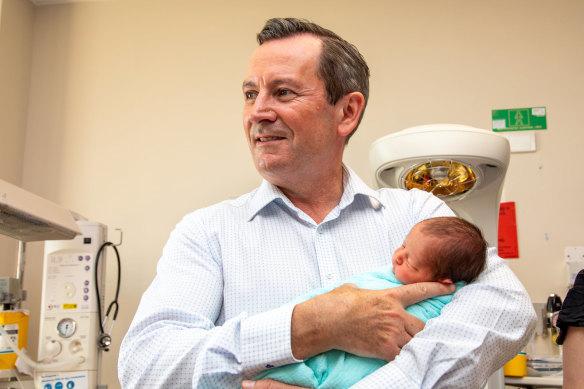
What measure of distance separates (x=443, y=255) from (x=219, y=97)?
2194 millimetres

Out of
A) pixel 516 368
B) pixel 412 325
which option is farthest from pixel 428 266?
pixel 516 368

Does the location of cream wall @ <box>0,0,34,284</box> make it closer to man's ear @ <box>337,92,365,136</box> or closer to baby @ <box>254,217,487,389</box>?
man's ear @ <box>337,92,365,136</box>

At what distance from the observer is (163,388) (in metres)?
1.00

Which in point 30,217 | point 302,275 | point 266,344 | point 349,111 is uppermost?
point 349,111

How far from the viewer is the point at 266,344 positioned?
973mm

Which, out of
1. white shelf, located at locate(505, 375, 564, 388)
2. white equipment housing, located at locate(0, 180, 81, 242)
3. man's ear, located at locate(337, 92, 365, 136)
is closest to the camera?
man's ear, located at locate(337, 92, 365, 136)

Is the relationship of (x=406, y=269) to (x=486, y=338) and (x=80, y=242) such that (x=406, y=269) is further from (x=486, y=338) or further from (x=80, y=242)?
(x=80, y=242)

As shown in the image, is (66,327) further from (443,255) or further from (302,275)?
(443,255)

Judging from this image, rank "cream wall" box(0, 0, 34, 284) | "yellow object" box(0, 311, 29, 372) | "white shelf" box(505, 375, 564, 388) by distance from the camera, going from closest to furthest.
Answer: "white shelf" box(505, 375, 564, 388) → "yellow object" box(0, 311, 29, 372) → "cream wall" box(0, 0, 34, 284)

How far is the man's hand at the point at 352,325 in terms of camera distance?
98 cm

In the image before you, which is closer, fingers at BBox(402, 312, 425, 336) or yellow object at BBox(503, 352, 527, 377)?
fingers at BBox(402, 312, 425, 336)

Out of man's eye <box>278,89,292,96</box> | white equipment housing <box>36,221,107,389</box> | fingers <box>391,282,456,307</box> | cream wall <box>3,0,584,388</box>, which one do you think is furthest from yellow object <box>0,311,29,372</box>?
fingers <box>391,282,456,307</box>

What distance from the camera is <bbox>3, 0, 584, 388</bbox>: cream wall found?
2.73 m

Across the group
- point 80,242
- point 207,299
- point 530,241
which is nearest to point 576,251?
point 530,241
